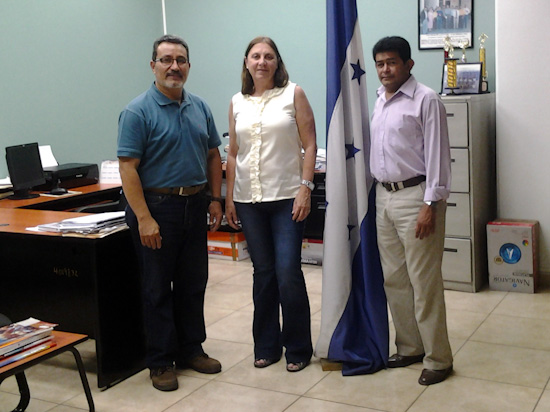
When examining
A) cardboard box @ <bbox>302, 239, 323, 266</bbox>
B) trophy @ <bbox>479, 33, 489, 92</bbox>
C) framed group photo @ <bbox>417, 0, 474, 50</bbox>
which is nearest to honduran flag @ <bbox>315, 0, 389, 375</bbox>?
trophy @ <bbox>479, 33, 489, 92</bbox>

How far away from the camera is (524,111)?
4949 mm

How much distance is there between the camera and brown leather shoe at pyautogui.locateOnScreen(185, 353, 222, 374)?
3.62 metres

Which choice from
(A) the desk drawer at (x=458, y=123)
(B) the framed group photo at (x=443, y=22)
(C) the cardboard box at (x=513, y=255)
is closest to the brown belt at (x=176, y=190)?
(A) the desk drawer at (x=458, y=123)

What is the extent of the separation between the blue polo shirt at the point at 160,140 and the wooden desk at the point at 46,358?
0.81 meters

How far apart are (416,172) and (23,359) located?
182cm

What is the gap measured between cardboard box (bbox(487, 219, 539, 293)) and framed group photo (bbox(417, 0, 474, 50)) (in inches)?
55.9

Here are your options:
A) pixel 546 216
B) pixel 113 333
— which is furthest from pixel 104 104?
pixel 546 216

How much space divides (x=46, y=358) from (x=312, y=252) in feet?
10.9

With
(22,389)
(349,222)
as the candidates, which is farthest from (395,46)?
(22,389)

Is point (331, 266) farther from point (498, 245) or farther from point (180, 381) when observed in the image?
point (498, 245)

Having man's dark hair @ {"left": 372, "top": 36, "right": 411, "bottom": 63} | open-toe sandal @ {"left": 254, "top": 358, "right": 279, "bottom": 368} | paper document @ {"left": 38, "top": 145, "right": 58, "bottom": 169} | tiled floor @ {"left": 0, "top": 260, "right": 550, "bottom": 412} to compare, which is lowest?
tiled floor @ {"left": 0, "top": 260, "right": 550, "bottom": 412}

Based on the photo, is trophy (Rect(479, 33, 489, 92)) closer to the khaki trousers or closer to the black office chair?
the khaki trousers

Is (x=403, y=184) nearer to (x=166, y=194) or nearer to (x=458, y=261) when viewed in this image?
(x=166, y=194)


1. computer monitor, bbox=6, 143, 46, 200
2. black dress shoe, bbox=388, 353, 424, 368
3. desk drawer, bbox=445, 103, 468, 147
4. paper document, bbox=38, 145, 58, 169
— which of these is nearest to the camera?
black dress shoe, bbox=388, 353, 424, 368
